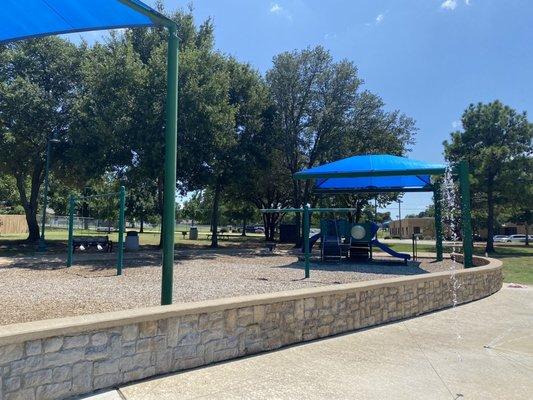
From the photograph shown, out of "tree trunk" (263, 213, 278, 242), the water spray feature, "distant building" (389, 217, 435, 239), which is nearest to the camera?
the water spray feature

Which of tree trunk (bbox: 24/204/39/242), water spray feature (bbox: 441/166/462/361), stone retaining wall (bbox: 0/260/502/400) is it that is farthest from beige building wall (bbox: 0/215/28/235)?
stone retaining wall (bbox: 0/260/502/400)

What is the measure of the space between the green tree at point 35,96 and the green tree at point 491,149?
2521cm

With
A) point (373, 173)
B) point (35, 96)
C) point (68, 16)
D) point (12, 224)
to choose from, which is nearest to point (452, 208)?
point (373, 173)

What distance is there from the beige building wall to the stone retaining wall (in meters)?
51.8

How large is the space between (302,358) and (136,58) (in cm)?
1872

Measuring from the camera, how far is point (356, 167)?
1691cm

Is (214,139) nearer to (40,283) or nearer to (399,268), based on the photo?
(399,268)

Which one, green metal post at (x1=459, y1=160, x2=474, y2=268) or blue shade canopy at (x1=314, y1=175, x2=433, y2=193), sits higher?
blue shade canopy at (x1=314, y1=175, x2=433, y2=193)

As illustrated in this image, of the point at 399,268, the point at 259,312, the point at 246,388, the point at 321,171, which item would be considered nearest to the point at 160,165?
the point at 321,171

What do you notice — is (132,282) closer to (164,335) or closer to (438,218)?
(164,335)

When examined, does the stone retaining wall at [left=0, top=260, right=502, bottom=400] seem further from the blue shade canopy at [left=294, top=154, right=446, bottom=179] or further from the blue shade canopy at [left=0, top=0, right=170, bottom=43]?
the blue shade canopy at [left=294, top=154, right=446, bottom=179]

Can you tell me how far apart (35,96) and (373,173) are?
16.9m

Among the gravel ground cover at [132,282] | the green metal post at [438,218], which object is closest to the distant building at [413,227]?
the green metal post at [438,218]

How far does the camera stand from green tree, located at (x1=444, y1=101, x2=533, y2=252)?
1191 inches
